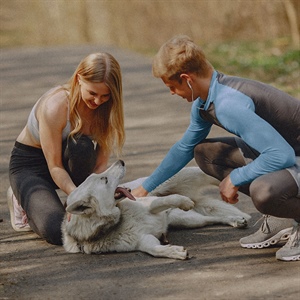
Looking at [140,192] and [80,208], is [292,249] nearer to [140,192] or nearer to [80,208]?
[140,192]

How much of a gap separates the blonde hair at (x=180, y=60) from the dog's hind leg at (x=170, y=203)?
92 cm

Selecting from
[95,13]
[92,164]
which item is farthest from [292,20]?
[92,164]

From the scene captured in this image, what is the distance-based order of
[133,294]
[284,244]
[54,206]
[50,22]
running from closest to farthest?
[133,294] → [284,244] → [54,206] → [50,22]

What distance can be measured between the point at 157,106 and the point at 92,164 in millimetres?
5419

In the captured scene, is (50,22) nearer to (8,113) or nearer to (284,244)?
(8,113)

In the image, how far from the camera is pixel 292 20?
62.2 feet

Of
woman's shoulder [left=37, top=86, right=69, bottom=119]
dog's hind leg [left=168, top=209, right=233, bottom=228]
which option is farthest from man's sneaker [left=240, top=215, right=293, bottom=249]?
woman's shoulder [left=37, top=86, right=69, bottom=119]

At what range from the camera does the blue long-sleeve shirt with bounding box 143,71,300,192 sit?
174 inches

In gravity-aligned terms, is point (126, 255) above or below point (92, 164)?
below

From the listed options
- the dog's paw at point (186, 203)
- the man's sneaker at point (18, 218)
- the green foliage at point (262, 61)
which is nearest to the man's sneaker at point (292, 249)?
the dog's paw at point (186, 203)

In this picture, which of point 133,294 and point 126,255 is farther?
point 126,255

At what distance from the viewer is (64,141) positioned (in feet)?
18.5

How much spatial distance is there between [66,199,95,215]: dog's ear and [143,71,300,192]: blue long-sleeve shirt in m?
0.89

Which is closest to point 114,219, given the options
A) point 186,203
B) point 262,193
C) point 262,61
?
point 186,203
